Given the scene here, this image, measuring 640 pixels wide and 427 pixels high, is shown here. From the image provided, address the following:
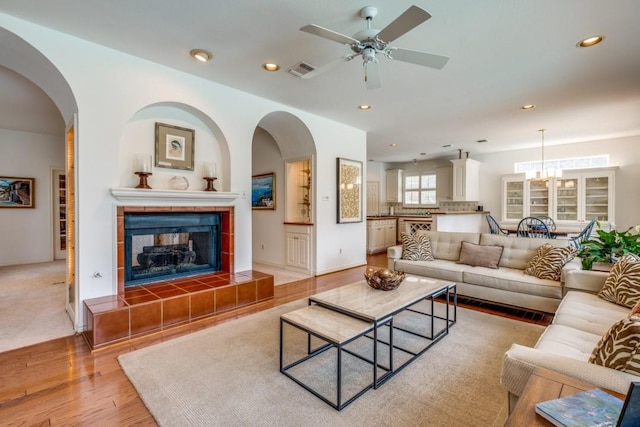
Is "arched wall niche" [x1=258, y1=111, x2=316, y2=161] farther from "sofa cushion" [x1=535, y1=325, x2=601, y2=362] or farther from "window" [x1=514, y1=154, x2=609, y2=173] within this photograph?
"window" [x1=514, y1=154, x2=609, y2=173]

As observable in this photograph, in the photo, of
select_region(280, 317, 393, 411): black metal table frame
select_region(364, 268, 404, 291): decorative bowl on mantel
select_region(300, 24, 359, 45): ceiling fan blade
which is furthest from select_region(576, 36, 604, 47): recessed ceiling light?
select_region(280, 317, 393, 411): black metal table frame

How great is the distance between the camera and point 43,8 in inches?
91.0

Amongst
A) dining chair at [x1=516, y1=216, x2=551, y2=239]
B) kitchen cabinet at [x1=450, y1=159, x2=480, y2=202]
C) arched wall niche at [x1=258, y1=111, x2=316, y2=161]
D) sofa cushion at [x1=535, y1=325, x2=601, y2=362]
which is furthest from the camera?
kitchen cabinet at [x1=450, y1=159, x2=480, y2=202]

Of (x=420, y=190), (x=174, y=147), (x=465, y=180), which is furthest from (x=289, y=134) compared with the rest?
(x=420, y=190)

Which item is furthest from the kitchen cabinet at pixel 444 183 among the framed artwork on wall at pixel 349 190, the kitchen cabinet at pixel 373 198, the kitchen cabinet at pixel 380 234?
the framed artwork on wall at pixel 349 190

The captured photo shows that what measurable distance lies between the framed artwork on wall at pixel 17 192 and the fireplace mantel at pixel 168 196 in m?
4.98

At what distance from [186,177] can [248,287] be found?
1.51 m

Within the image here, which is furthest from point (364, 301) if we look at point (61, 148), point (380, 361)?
point (61, 148)

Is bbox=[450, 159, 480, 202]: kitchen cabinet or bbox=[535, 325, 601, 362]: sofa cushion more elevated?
bbox=[450, 159, 480, 202]: kitchen cabinet

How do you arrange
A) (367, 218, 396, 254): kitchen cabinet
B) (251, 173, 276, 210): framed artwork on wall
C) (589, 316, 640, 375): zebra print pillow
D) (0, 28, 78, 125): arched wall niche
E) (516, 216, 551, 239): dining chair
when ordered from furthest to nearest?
(367, 218, 396, 254): kitchen cabinet < (251, 173, 276, 210): framed artwork on wall < (516, 216, 551, 239): dining chair < (0, 28, 78, 125): arched wall niche < (589, 316, 640, 375): zebra print pillow

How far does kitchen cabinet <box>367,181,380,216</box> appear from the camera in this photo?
9702mm

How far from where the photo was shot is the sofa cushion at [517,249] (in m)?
3.63

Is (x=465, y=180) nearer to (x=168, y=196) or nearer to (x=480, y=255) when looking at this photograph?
(x=480, y=255)

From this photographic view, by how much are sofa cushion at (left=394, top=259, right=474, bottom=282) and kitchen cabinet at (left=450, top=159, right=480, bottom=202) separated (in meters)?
4.22
